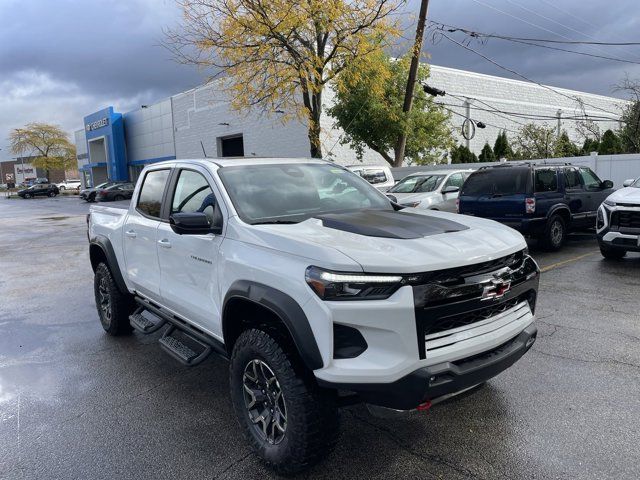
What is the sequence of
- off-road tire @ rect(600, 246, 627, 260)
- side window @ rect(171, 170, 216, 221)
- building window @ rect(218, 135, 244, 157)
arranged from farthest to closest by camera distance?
building window @ rect(218, 135, 244, 157) → off-road tire @ rect(600, 246, 627, 260) → side window @ rect(171, 170, 216, 221)

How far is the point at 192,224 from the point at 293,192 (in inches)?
35.0

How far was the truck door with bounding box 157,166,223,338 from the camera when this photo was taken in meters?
3.44

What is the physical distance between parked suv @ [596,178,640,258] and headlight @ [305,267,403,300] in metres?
6.87

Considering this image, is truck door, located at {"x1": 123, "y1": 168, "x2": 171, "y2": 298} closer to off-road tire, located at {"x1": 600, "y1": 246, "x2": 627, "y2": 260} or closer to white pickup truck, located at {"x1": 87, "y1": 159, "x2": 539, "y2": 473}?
white pickup truck, located at {"x1": 87, "y1": 159, "x2": 539, "y2": 473}

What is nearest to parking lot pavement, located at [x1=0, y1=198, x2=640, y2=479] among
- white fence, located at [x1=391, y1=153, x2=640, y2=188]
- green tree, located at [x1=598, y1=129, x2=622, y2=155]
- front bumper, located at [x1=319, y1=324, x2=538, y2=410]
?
front bumper, located at [x1=319, y1=324, x2=538, y2=410]

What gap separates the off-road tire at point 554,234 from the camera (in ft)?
31.4

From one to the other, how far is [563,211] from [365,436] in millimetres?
8207

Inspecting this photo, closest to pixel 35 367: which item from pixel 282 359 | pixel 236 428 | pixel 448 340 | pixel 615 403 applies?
pixel 236 428

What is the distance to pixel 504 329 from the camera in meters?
2.93

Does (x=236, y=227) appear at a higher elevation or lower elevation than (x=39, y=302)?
higher

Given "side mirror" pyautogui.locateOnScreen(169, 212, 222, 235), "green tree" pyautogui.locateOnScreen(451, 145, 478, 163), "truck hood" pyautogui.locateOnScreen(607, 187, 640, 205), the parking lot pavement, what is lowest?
the parking lot pavement

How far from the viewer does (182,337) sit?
4.59 metres

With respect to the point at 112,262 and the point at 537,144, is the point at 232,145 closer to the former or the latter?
the point at 537,144

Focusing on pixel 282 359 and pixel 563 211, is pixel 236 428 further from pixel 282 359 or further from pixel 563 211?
pixel 563 211
